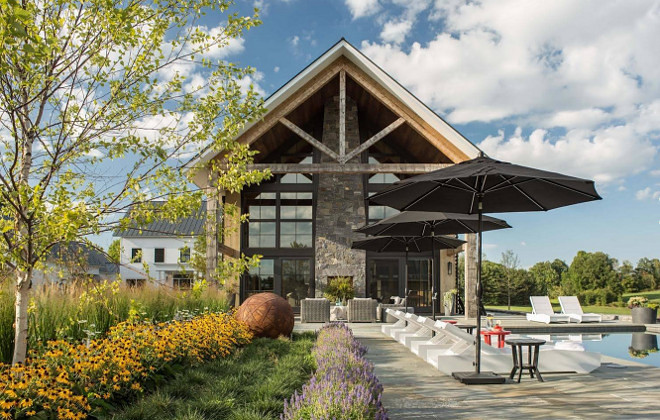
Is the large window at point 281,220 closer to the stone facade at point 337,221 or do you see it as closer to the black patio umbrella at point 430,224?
the stone facade at point 337,221

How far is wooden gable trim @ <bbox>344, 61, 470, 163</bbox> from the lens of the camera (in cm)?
1592

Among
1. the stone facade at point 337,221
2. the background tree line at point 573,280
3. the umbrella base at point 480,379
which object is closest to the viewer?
the umbrella base at point 480,379

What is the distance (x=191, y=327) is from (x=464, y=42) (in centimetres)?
679

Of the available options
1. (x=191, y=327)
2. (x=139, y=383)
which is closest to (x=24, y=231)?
(x=139, y=383)

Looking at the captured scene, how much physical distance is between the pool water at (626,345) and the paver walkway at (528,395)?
199cm

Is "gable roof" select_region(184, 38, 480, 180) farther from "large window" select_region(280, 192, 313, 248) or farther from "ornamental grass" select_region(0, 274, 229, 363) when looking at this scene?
"ornamental grass" select_region(0, 274, 229, 363)

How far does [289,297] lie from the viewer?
18.4m

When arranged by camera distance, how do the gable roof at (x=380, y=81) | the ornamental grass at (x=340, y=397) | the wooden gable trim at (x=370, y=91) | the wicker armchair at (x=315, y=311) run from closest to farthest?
1. the ornamental grass at (x=340, y=397)
2. the wicker armchair at (x=315, y=311)
3. the gable roof at (x=380, y=81)
4. the wooden gable trim at (x=370, y=91)

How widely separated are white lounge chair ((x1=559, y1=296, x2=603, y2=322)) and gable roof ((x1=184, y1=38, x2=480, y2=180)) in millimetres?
5280

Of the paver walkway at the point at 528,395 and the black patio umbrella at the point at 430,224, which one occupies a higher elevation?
the black patio umbrella at the point at 430,224

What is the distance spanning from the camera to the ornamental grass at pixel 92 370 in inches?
143

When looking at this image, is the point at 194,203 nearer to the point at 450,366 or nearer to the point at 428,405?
the point at 428,405

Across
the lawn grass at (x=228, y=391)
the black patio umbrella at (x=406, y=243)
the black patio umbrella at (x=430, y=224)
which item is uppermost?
the black patio umbrella at (x=430, y=224)

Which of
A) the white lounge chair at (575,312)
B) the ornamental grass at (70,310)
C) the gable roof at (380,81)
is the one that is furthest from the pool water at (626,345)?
the ornamental grass at (70,310)
